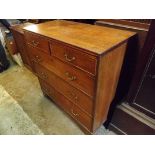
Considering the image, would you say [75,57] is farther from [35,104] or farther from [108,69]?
Answer: [35,104]

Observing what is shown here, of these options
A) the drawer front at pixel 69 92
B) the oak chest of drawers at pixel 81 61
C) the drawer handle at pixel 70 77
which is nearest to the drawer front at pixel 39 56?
the oak chest of drawers at pixel 81 61

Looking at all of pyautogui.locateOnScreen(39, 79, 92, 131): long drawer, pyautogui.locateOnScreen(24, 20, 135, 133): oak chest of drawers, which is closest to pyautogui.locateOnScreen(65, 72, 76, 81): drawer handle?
pyautogui.locateOnScreen(24, 20, 135, 133): oak chest of drawers

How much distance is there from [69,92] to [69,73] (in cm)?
25

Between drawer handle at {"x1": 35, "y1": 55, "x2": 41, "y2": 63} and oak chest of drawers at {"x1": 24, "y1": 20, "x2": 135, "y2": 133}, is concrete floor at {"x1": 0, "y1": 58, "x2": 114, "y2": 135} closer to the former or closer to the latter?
oak chest of drawers at {"x1": 24, "y1": 20, "x2": 135, "y2": 133}

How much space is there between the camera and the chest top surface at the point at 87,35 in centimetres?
86

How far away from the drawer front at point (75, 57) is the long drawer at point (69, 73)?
0.16 ft

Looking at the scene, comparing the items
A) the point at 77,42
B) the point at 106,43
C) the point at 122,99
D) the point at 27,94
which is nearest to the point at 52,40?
the point at 77,42

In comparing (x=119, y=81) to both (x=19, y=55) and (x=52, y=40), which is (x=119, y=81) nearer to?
(x=52, y=40)

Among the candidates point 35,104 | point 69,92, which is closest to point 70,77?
point 69,92

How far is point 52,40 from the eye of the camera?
1059mm

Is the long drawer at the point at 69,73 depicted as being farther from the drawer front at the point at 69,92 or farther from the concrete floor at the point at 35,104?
the concrete floor at the point at 35,104

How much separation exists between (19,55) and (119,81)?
2055mm

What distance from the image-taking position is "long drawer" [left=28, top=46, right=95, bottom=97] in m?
0.97

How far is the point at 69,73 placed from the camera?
110 centimetres
